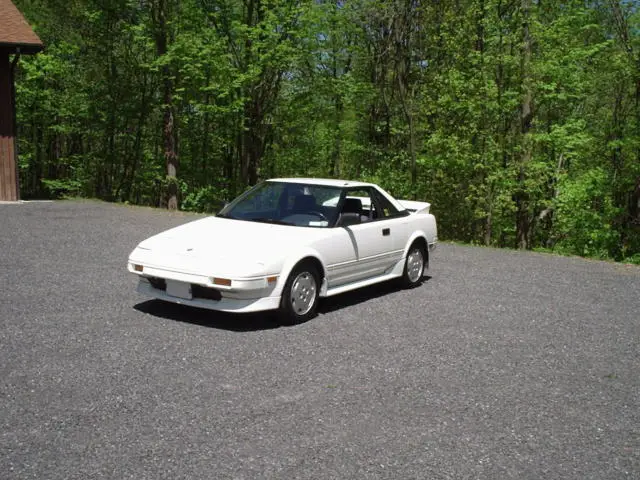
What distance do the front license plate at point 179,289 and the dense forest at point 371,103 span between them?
13.1 metres

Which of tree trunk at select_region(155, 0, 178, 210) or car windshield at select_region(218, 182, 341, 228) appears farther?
tree trunk at select_region(155, 0, 178, 210)

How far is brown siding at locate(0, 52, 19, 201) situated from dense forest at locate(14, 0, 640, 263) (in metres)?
3.77

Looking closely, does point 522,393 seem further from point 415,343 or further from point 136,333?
point 136,333

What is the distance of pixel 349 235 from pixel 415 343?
1.74 metres

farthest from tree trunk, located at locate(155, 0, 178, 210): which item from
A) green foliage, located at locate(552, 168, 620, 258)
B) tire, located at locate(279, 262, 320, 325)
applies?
tire, located at locate(279, 262, 320, 325)

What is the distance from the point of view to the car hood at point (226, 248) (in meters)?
6.16

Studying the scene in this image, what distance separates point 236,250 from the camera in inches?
250

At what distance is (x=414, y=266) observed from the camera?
29.1ft

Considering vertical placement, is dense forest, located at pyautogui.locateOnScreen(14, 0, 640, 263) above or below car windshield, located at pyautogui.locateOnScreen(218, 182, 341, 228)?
above

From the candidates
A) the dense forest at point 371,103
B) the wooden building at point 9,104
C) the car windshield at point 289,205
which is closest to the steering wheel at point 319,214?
the car windshield at point 289,205

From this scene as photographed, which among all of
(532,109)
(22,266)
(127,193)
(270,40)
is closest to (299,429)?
(22,266)

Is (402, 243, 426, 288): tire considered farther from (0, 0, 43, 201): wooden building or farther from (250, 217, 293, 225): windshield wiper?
(0, 0, 43, 201): wooden building

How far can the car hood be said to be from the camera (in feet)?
20.2

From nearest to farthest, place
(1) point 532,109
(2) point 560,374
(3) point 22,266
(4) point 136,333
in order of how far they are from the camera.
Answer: (2) point 560,374 → (4) point 136,333 → (3) point 22,266 → (1) point 532,109
